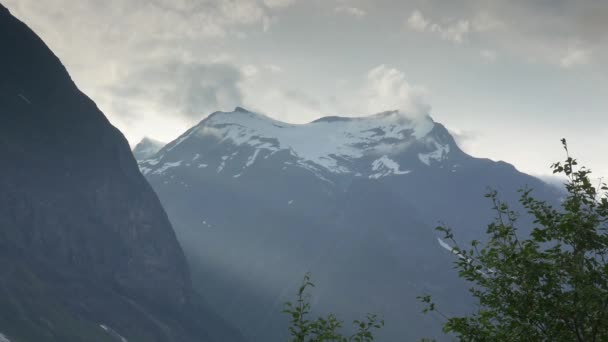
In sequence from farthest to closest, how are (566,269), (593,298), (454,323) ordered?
(454,323), (566,269), (593,298)

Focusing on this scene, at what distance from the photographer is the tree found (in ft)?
51.4

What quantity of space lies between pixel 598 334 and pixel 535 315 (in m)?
1.92

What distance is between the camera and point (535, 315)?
53.4ft

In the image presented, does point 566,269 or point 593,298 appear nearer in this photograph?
point 593,298

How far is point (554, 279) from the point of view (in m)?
16.1

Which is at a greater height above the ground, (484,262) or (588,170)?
(588,170)

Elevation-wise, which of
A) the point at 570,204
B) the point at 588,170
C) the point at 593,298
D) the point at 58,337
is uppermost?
the point at 588,170

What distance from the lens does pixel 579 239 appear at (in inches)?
648

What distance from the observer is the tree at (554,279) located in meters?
15.7

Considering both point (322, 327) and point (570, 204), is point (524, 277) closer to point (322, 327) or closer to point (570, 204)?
point (570, 204)

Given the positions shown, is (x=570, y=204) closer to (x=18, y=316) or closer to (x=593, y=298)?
(x=593, y=298)

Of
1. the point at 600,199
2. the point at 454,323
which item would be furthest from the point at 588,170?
the point at 454,323

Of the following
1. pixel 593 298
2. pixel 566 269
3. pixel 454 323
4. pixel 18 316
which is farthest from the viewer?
pixel 18 316

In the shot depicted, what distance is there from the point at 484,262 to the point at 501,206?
1.95 meters
